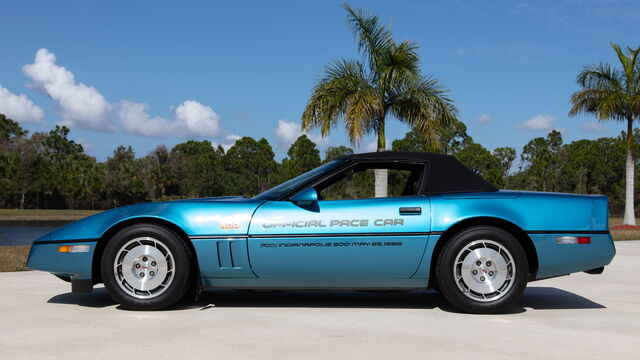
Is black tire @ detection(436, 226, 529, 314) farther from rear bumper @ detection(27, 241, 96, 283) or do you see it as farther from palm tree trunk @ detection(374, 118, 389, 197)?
palm tree trunk @ detection(374, 118, 389, 197)

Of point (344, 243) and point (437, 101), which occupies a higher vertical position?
point (437, 101)

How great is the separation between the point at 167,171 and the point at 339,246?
251 ft

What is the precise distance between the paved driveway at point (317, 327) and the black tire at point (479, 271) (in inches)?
5.0

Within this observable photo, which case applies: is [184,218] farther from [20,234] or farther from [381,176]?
[20,234]

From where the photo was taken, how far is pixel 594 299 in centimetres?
576

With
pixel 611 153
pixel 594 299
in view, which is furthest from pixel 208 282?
pixel 611 153

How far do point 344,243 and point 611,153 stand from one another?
264 feet

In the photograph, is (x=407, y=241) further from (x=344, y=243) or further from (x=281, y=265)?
(x=281, y=265)

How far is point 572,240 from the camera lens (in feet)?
16.0

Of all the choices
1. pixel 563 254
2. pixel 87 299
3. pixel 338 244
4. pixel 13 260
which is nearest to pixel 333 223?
pixel 338 244

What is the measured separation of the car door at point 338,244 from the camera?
15.6ft

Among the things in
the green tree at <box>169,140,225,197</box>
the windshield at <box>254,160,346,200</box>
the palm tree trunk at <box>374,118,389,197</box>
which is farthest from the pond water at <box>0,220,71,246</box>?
the green tree at <box>169,140,225,197</box>

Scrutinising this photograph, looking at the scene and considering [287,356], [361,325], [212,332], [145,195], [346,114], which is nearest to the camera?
[287,356]

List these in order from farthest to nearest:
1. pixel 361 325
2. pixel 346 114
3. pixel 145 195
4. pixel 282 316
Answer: pixel 145 195 → pixel 346 114 → pixel 282 316 → pixel 361 325
